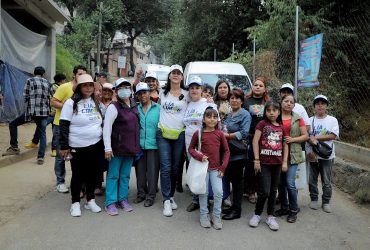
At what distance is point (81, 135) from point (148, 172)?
1.07m

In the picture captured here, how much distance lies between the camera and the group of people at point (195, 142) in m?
4.73

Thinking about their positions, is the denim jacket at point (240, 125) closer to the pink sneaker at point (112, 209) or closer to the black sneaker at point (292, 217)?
the black sneaker at point (292, 217)

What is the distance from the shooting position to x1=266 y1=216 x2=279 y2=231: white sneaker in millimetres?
4586

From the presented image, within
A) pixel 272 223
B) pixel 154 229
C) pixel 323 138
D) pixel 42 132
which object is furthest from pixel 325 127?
pixel 42 132

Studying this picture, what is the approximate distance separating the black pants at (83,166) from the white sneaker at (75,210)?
0.18 ft

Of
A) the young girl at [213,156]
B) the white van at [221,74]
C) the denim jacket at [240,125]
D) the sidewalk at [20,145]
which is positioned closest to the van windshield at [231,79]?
the white van at [221,74]

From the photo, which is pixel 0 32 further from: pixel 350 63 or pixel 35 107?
pixel 350 63

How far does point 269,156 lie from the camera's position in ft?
A: 15.4

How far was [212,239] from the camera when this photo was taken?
425 cm

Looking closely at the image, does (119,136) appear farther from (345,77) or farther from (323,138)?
(345,77)

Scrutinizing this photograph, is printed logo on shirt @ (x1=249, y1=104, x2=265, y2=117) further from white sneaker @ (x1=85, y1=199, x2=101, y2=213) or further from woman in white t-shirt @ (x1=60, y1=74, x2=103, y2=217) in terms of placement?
white sneaker @ (x1=85, y1=199, x2=101, y2=213)

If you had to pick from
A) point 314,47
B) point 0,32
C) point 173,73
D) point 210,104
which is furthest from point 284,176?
point 0,32

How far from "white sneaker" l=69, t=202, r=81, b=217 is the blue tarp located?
6079 millimetres

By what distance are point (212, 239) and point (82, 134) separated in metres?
2.07
